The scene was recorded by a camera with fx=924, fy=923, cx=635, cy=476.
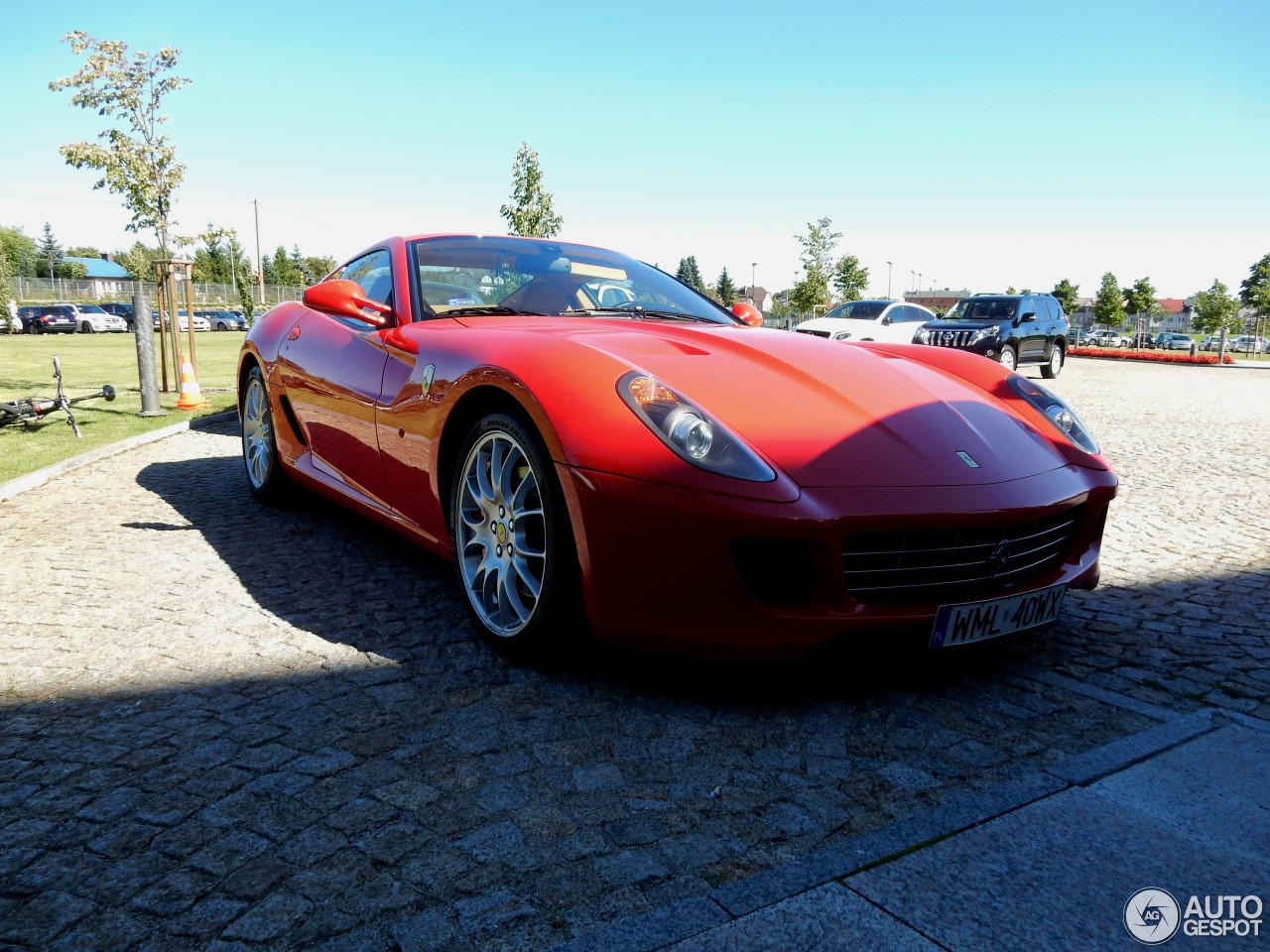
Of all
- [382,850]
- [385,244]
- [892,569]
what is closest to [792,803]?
[892,569]

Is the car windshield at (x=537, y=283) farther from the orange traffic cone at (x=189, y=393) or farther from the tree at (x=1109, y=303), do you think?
the tree at (x=1109, y=303)

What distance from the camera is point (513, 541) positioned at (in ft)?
9.23

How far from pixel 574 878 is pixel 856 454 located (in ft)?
4.38

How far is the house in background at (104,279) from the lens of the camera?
6896 centimetres

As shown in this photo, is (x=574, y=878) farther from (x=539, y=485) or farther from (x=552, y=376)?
(x=552, y=376)

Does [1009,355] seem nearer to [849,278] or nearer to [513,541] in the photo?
[513,541]

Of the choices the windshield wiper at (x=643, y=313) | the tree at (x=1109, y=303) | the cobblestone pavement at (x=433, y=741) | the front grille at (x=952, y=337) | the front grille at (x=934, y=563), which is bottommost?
the cobblestone pavement at (x=433, y=741)

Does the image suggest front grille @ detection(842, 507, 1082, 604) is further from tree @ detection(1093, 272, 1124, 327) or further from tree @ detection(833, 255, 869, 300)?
tree @ detection(1093, 272, 1124, 327)

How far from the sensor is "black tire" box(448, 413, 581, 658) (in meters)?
2.61

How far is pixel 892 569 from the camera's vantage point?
242 centimetres

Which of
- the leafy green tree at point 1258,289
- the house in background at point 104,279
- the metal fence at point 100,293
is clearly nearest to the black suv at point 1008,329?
the leafy green tree at point 1258,289

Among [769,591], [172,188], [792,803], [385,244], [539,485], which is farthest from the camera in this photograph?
[172,188]

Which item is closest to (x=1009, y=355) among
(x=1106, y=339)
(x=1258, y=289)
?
(x=1258, y=289)

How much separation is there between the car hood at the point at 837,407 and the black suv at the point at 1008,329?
1546 centimetres
